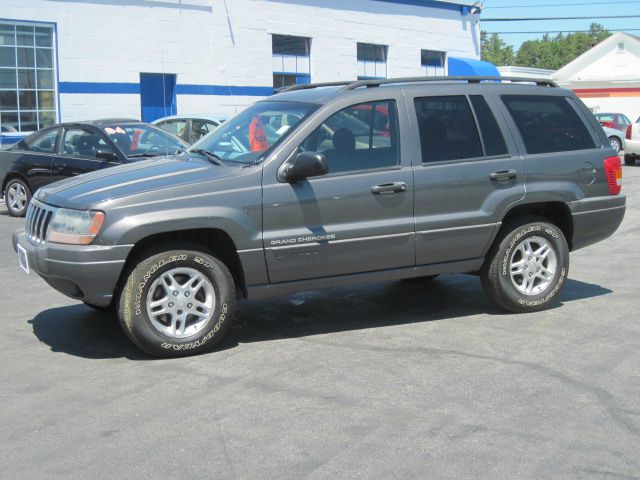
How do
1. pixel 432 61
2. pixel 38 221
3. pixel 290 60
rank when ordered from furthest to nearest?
pixel 432 61 → pixel 290 60 → pixel 38 221

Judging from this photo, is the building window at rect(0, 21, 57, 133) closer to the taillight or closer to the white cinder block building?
the white cinder block building

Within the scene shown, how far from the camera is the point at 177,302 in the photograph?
5992mm

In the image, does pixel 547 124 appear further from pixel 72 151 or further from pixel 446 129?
pixel 72 151

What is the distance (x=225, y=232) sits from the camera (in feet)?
19.9

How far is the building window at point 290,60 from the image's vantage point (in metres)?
25.2

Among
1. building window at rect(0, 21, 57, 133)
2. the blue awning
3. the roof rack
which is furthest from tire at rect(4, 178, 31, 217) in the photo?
the blue awning


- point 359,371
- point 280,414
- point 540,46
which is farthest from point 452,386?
point 540,46

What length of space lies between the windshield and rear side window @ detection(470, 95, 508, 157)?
144 cm

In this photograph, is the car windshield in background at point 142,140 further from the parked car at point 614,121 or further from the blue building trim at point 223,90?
the parked car at point 614,121

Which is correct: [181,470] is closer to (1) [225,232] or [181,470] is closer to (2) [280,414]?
(2) [280,414]

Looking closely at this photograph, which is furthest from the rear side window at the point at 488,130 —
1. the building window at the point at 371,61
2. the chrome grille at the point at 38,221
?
the building window at the point at 371,61

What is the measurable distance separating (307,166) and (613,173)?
3010mm

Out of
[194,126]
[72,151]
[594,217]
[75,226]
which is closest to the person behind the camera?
[75,226]

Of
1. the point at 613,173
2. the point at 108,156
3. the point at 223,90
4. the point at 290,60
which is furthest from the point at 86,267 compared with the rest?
the point at 290,60
